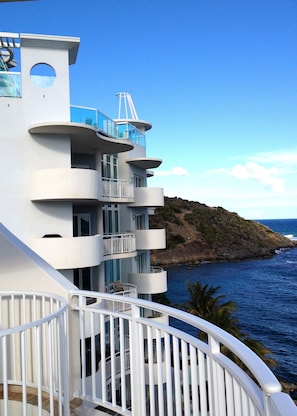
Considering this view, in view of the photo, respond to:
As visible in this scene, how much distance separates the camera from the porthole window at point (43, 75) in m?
13.3

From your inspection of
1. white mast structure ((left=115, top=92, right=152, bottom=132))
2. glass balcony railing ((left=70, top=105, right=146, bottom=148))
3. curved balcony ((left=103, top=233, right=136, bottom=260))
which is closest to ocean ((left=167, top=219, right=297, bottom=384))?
curved balcony ((left=103, top=233, right=136, bottom=260))

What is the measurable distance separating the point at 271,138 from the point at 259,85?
1142 centimetres

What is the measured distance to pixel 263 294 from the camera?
42.9 metres

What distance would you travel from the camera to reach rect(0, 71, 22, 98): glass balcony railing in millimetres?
12945

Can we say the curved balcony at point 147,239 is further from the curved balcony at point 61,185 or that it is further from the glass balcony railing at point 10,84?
the glass balcony railing at point 10,84

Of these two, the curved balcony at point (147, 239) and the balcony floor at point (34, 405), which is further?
the curved balcony at point (147, 239)

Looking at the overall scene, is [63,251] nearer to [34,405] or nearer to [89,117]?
[89,117]

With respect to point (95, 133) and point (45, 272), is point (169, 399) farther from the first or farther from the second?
point (95, 133)

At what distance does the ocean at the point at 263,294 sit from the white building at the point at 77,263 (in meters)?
13.6

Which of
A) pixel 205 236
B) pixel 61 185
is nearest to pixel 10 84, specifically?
pixel 61 185

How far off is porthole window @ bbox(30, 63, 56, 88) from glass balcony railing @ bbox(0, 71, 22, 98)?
1.71 ft

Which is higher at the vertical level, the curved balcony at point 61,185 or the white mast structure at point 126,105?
the white mast structure at point 126,105

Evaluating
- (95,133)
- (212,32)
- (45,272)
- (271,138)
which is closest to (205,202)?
(271,138)

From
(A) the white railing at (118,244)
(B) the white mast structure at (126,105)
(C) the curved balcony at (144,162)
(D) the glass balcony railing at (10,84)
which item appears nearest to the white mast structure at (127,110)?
(B) the white mast structure at (126,105)
